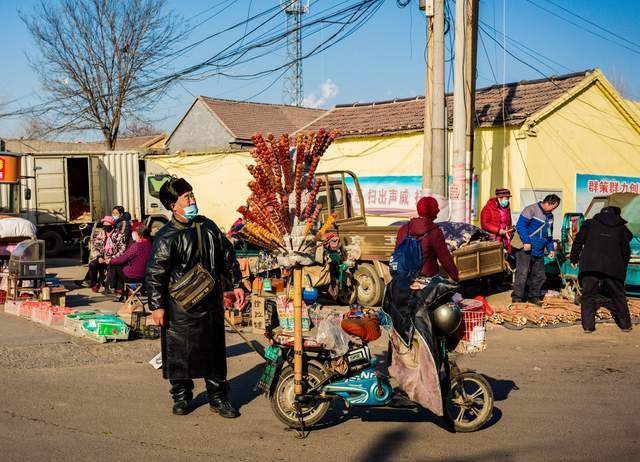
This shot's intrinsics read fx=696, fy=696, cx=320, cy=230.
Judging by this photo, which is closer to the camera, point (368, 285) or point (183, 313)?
point (183, 313)

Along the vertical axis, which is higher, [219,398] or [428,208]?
[428,208]

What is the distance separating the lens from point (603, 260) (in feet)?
31.9

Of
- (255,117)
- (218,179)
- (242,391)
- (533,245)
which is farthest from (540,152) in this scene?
(255,117)

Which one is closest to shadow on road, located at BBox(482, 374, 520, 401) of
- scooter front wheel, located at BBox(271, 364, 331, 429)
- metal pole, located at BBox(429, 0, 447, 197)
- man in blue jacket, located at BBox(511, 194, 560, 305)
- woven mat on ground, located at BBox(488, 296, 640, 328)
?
scooter front wheel, located at BBox(271, 364, 331, 429)

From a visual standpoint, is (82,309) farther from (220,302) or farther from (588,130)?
(588,130)

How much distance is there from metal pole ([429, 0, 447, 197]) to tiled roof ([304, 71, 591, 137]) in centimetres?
423

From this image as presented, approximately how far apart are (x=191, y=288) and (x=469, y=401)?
2.44m

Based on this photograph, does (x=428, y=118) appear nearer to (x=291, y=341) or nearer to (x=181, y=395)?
(x=291, y=341)

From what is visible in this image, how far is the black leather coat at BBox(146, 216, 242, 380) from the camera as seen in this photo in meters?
5.75

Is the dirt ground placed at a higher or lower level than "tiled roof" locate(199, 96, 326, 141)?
lower

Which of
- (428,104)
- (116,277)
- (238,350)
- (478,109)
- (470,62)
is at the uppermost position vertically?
(470,62)

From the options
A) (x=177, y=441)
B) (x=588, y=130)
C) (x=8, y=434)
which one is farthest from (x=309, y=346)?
(x=588, y=130)

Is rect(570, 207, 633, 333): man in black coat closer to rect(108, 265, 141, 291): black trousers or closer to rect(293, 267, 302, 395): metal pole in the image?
rect(293, 267, 302, 395): metal pole

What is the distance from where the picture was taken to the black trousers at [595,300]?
9.82m
